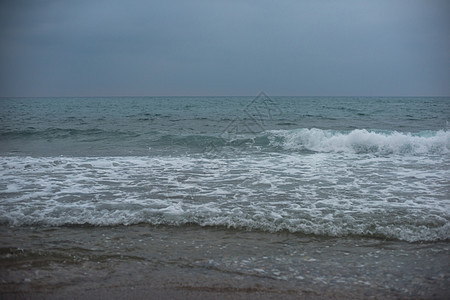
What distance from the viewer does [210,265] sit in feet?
11.5

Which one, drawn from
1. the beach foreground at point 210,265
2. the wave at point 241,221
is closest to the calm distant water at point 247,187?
the wave at point 241,221

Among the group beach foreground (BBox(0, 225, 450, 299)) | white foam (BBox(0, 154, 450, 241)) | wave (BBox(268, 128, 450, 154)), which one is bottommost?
beach foreground (BBox(0, 225, 450, 299))

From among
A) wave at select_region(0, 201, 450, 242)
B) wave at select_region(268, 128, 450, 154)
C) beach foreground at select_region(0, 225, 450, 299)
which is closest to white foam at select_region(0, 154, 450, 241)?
wave at select_region(0, 201, 450, 242)

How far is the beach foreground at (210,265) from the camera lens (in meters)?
3.03

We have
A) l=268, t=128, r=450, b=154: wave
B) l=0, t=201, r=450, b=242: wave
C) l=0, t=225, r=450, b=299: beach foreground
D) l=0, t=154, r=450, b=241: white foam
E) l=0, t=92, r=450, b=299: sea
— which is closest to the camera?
l=0, t=225, r=450, b=299: beach foreground

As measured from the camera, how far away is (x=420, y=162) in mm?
9906

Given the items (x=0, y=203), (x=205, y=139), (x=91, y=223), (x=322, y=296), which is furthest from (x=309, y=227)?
(x=205, y=139)

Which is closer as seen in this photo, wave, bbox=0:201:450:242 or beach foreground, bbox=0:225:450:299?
beach foreground, bbox=0:225:450:299

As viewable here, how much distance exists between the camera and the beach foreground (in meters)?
3.03

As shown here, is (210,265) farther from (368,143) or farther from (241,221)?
(368,143)

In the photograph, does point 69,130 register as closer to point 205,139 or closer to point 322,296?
point 205,139

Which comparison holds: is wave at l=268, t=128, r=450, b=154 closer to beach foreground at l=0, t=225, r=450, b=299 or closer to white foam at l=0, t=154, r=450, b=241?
white foam at l=0, t=154, r=450, b=241

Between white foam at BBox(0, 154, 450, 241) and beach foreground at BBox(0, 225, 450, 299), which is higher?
white foam at BBox(0, 154, 450, 241)

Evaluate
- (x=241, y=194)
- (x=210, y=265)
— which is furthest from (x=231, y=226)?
(x=241, y=194)
